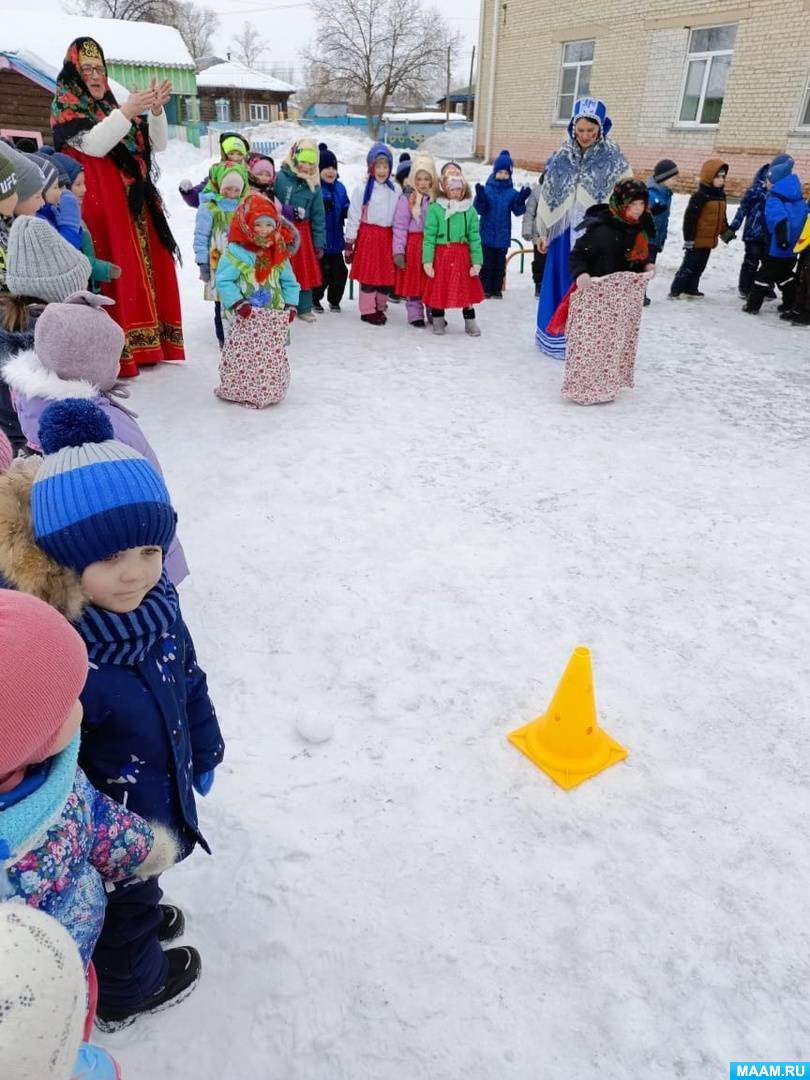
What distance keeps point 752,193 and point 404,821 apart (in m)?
8.95

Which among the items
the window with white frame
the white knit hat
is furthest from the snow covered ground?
the window with white frame

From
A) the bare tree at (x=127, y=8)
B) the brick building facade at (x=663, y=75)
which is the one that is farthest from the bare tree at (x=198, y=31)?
the brick building facade at (x=663, y=75)

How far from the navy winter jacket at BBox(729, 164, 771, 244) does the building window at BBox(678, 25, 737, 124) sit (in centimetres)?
631

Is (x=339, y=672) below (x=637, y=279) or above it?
below

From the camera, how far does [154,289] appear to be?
5445 millimetres

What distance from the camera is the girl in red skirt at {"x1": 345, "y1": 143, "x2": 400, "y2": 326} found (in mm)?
7109

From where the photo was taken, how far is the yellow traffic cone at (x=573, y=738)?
2309 mm

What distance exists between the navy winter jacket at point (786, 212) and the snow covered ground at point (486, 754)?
4208 mm

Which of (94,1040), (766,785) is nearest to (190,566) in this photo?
(94,1040)

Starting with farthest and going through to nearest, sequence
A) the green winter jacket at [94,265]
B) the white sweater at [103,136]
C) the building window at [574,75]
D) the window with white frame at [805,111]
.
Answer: the building window at [574,75]
the window with white frame at [805,111]
the green winter jacket at [94,265]
the white sweater at [103,136]

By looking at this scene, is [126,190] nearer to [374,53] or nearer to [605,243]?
[605,243]

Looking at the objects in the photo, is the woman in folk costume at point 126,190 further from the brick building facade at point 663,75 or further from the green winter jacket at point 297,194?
the brick building facade at point 663,75

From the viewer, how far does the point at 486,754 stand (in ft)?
7.88

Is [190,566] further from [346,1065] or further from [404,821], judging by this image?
[346,1065]
